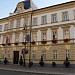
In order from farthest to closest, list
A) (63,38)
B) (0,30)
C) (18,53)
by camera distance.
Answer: (0,30) → (18,53) → (63,38)

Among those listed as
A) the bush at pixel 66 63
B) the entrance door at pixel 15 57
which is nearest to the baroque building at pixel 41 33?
the entrance door at pixel 15 57

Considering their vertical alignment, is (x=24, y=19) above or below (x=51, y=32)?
above

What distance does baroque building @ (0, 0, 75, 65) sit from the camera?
27.6 m

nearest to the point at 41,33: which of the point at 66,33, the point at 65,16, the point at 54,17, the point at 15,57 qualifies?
the point at 54,17

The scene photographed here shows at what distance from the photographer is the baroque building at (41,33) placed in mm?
27609

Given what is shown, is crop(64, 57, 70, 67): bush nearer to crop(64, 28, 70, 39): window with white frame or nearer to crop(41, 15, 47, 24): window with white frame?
crop(64, 28, 70, 39): window with white frame

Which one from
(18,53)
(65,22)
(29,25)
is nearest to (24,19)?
(29,25)

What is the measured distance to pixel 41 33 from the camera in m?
31.2

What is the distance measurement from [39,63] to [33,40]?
548cm

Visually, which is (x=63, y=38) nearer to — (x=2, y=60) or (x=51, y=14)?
(x=51, y=14)

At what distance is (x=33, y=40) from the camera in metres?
32.2

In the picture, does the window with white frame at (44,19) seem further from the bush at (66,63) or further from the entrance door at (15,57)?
the entrance door at (15,57)

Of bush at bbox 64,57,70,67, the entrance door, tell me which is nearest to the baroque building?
the entrance door

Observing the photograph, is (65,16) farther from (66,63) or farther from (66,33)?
(66,63)
